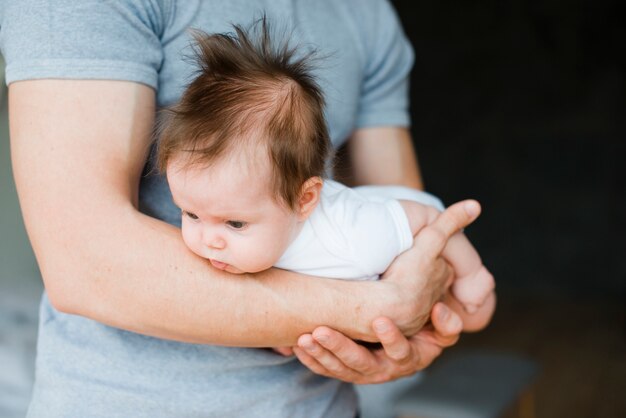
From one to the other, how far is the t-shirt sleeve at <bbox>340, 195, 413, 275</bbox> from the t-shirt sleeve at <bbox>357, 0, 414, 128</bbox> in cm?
39

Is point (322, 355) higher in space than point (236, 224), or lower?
lower

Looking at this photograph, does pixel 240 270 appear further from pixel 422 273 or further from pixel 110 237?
pixel 422 273

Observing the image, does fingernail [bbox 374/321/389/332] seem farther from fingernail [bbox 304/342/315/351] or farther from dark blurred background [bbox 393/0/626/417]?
dark blurred background [bbox 393/0/626/417]

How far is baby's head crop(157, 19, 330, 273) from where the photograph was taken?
96cm

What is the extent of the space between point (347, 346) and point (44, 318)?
1.55ft

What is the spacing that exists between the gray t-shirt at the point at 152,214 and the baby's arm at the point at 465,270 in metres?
0.22

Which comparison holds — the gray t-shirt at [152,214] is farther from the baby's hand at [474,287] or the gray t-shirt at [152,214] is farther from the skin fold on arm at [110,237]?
the baby's hand at [474,287]

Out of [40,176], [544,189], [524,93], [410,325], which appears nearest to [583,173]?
[544,189]

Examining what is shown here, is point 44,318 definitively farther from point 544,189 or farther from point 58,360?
point 544,189

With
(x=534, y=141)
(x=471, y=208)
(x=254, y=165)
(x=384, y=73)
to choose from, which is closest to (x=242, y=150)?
(x=254, y=165)

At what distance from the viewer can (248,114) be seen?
967 millimetres

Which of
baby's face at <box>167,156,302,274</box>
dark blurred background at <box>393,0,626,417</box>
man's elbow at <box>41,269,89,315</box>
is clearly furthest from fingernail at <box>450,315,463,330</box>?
dark blurred background at <box>393,0,626,417</box>

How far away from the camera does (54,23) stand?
39.9 inches

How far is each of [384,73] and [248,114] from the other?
0.62m
